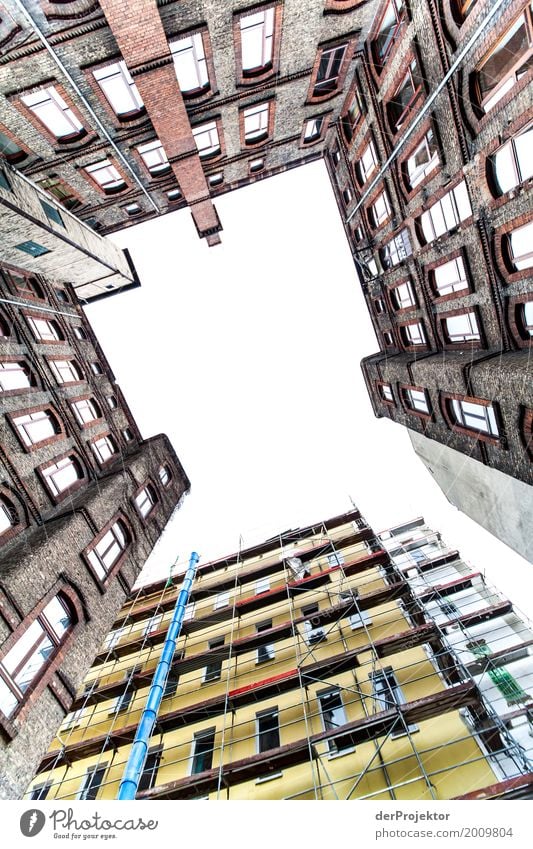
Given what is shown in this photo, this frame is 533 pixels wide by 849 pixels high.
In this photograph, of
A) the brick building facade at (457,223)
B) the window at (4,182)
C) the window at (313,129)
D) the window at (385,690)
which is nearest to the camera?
the brick building facade at (457,223)

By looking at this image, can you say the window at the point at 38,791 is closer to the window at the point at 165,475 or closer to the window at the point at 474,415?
the window at the point at 165,475

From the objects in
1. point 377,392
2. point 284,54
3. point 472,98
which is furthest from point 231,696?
point 284,54

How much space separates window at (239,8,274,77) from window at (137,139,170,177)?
4.15 metres

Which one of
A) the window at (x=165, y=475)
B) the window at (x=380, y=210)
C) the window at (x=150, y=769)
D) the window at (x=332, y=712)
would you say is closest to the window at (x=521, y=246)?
the window at (x=380, y=210)

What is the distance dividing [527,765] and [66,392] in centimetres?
1858

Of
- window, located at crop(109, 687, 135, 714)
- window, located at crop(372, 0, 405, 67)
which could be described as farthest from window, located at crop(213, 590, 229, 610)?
window, located at crop(372, 0, 405, 67)

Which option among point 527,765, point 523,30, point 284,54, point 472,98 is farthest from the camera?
point 284,54

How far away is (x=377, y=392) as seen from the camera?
79.1 feet

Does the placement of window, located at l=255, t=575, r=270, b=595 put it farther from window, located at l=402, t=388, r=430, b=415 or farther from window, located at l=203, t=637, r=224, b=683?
window, located at l=402, t=388, r=430, b=415

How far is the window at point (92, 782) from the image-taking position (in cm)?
1502

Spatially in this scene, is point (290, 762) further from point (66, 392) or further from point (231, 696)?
point (66, 392)

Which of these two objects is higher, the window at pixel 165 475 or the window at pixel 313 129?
the window at pixel 313 129

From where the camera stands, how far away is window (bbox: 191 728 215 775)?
14641mm

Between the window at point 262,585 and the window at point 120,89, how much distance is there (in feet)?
65.3
